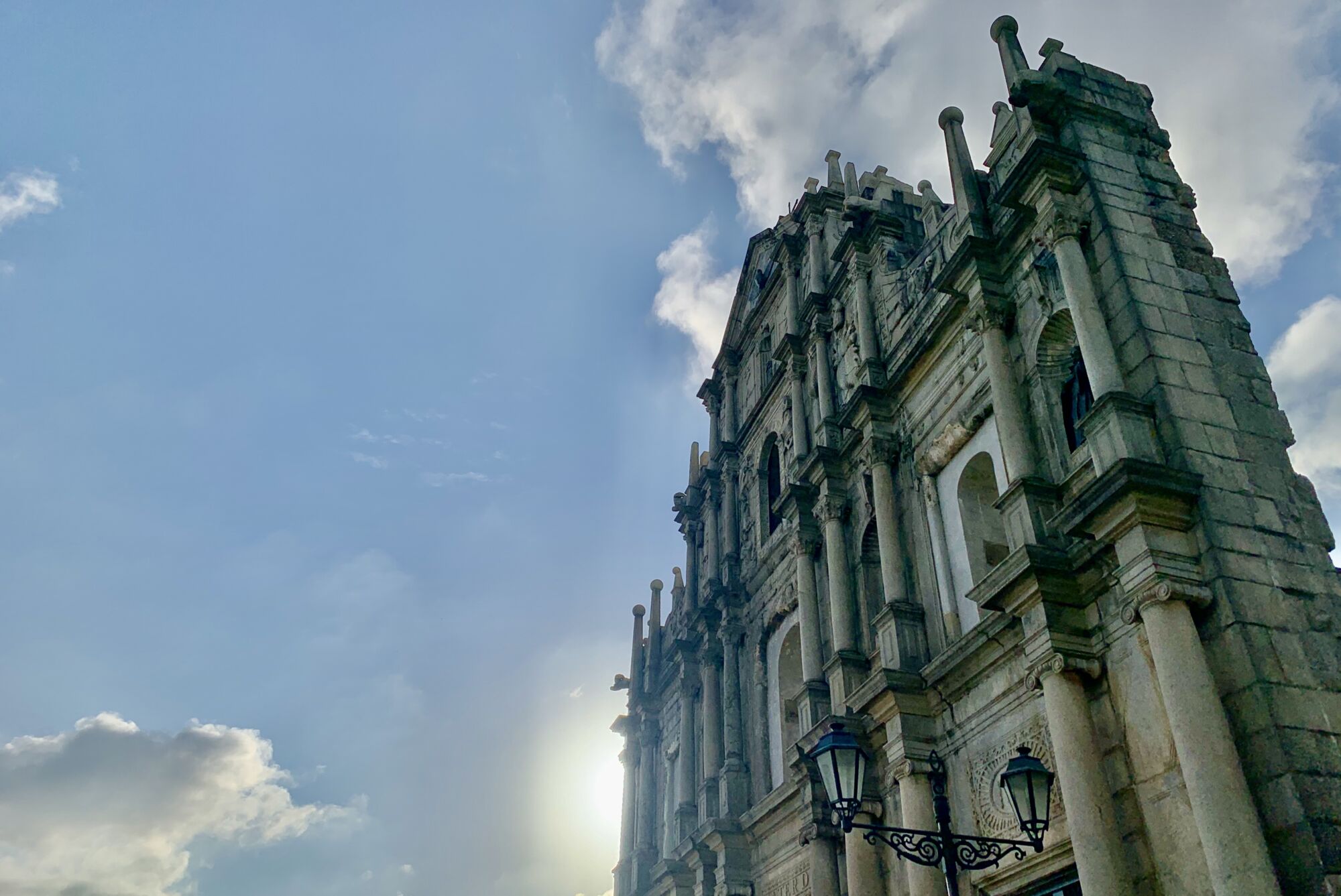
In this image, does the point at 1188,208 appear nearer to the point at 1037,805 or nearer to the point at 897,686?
the point at 897,686

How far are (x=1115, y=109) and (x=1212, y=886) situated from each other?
9.87m

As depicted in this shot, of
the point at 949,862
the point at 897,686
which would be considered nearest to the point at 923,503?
the point at 897,686

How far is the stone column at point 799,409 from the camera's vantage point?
19.5 m

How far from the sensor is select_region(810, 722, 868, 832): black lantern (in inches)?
329

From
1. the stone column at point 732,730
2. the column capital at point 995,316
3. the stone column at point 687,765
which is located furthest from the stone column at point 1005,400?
the stone column at point 687,765

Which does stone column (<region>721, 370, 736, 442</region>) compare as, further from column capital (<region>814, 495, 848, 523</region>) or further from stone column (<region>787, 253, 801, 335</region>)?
column capital (<region>814, 495, 848, 523</region>)

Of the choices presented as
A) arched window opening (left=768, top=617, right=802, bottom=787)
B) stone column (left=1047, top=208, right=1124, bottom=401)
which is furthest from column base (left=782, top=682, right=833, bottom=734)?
stone column (left=1047, top=208, right=1124, bottom=401)

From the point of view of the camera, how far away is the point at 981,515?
552 inches

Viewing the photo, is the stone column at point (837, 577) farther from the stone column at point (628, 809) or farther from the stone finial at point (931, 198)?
the stone column at point (628, 809)

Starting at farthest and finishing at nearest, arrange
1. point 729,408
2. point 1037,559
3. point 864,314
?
point 729,408 → point 864,314 → point 1037,559

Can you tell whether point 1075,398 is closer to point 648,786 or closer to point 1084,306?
point 1084,306

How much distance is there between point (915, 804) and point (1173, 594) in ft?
16.7

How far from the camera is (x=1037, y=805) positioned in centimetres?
870

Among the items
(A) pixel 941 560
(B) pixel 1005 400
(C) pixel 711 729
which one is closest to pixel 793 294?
(C) pixel 711 729
